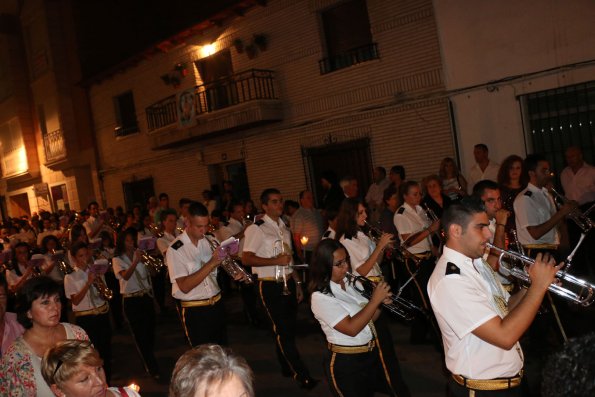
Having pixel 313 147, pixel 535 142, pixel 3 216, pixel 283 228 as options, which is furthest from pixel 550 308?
pixel 3 216

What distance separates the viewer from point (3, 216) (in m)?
30.5

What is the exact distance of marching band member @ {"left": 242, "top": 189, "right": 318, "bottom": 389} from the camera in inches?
232

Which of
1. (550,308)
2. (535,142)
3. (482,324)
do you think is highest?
(535,142)

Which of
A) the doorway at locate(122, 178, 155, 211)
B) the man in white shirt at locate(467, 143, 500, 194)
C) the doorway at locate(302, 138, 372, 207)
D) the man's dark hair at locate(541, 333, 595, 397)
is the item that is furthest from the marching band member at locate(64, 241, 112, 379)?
the doorway at locate(122, 178, 155, 211)

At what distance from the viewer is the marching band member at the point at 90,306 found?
255 inches

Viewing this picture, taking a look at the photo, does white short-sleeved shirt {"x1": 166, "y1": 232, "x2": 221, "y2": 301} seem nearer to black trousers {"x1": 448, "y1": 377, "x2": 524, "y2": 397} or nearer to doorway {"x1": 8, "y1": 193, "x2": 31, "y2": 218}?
black trousers {"x1": 448, "y1": 377, "x2": 524, "y2": 397}

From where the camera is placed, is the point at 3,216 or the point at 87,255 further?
the point at 3,216

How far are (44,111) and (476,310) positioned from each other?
24.0 metres

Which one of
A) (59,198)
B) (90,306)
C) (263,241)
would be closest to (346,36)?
(263,241)

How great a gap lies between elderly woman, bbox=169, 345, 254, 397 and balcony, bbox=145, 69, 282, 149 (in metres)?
11.8

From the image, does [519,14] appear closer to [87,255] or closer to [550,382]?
[87,255]

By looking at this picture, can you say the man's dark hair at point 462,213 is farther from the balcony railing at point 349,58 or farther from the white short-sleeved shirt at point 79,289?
the balcony railing at point 349,58

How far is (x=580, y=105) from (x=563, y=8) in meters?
1.64

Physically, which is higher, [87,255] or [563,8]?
[563,8]
